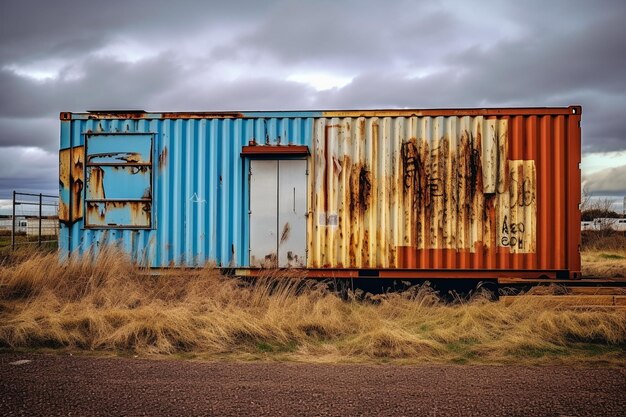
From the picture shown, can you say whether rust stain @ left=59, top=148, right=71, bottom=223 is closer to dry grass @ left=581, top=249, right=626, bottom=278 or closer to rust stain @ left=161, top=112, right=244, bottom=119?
rust stain @ left=161, top=112, right=244, bottom=119

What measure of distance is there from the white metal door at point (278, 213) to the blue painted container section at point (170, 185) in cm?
19

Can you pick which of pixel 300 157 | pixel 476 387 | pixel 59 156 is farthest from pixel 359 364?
pixel 59 156

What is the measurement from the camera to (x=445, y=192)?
8.42 meters

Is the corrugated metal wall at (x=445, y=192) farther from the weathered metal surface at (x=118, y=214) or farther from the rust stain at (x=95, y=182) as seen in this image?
the rust stain at (x=95, y=182)

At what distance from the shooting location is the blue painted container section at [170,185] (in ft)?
28.4

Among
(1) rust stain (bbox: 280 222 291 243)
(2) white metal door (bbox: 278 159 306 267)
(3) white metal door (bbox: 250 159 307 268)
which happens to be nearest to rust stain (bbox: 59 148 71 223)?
(3) white metal door (bbox: 250 159 307 268)

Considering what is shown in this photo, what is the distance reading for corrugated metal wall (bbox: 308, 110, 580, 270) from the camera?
8273 millimetres

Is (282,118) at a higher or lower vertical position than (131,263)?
higher

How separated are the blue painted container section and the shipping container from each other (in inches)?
0.7

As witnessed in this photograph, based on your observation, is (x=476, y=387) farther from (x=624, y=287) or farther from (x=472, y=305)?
(x=624, y=287)

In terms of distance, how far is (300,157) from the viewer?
8.61 m

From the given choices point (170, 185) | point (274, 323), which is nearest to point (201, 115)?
point (170, 185)

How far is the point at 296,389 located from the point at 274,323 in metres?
2.11

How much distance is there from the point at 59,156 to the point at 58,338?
450cm
